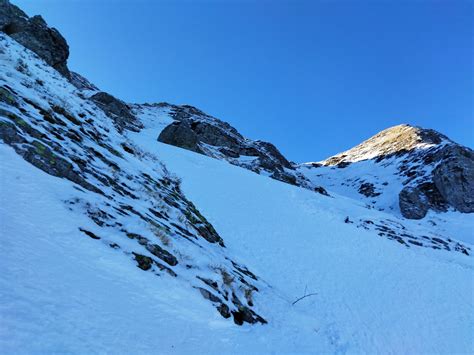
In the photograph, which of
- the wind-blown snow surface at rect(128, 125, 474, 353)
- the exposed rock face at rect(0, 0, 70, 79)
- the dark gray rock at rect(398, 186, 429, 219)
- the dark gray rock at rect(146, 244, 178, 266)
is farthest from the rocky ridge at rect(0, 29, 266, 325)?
the dark gray rock at rect(398, 186, 429, 219)

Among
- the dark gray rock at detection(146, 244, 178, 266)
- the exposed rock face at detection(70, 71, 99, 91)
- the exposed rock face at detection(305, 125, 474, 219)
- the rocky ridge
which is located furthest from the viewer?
the exposed rock face at detection(70, 71, 99, 91)

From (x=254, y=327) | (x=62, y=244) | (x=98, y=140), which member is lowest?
(x=254, y=327)

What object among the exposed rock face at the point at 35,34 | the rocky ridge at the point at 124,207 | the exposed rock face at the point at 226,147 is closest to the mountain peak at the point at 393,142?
the exposed rock face at the point at 226,147

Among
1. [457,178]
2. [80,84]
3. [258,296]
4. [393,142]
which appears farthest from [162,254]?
[393,142]

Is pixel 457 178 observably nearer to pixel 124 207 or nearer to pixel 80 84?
pixel 124 207

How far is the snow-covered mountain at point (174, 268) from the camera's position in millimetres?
3418

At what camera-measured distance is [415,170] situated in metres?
68.1

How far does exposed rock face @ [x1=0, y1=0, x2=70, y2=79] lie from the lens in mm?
26344

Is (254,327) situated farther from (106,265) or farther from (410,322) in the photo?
(410,322)

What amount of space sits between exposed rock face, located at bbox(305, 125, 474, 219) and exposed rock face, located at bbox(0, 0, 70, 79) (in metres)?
51.6

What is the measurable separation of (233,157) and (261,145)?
655 inches

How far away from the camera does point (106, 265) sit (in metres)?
4.50

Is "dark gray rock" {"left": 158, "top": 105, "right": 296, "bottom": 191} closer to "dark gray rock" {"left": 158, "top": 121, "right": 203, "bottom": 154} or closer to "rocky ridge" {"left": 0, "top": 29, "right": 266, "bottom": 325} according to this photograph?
"dark gray rock" {"left": 158, "top": 121, "right": 203, "bottom": 154}

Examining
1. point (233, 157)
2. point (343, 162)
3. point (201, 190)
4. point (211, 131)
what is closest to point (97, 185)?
point (201, 190)
